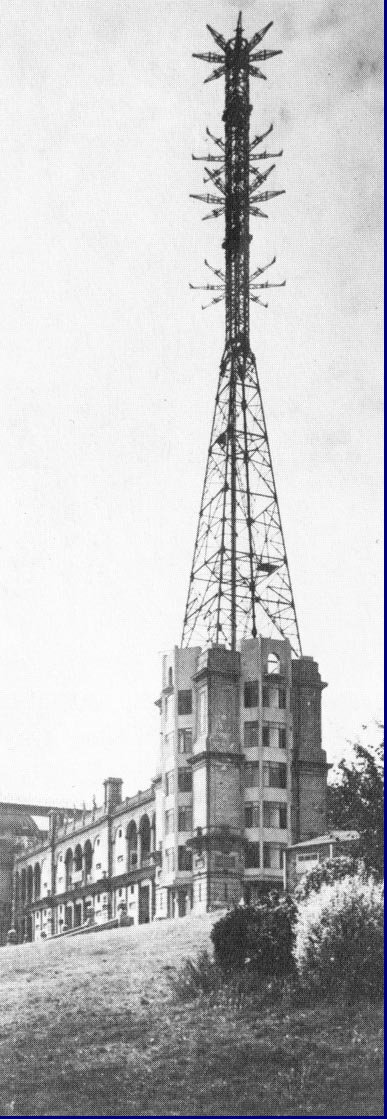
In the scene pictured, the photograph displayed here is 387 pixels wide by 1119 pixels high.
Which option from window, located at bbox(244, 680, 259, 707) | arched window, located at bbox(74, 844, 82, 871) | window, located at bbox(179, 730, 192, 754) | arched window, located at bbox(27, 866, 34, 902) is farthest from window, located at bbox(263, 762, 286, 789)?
arched window, located at bbox(27, 866, 34, 902)

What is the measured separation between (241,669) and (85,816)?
31894mm

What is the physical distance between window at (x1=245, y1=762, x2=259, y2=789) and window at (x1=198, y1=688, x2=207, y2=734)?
2520mm

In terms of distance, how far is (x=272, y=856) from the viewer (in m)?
56.3

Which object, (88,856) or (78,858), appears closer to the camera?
(88,856)

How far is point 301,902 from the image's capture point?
73.4 feet

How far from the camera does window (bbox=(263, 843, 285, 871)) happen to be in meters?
55.9

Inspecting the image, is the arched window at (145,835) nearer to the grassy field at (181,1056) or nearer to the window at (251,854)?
the window at (251,854)

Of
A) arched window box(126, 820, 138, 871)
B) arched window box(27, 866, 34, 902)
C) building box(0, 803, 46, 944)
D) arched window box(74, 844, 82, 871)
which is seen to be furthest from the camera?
building box(0, 803, 46, 944)

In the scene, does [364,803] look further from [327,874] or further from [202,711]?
[202,711]

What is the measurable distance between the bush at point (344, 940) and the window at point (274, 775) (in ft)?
117

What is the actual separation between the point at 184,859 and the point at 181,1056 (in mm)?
40841

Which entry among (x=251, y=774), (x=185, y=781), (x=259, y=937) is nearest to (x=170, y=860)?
(x=185, y=781)

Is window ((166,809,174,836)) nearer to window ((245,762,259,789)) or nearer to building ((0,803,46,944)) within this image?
window ((245,762,259,789))

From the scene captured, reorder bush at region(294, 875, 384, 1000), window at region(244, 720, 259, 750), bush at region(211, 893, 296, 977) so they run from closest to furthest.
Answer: bush at region(294, 875, 384, 1000) < bush at region(211, 893, 296, 977) < window at region(244, 720, 259, 750)
